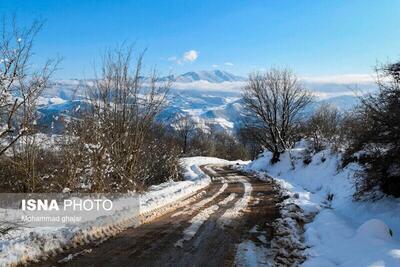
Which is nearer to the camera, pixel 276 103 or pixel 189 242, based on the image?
pixel 189 242

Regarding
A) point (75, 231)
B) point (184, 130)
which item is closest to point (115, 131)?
point (75, 231)

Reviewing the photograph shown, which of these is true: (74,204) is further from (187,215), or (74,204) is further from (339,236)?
(339,236)


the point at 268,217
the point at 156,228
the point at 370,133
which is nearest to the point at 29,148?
the point at 156,228

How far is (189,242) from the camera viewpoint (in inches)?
383

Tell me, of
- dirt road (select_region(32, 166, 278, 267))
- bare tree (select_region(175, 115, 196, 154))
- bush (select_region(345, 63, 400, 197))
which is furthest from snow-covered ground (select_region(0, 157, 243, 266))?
bare tree (select_region(175, 115, 196, 154))

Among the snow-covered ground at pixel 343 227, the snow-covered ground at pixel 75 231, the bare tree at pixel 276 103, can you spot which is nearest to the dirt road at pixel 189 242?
the snow-covered ground at pixel 75 231

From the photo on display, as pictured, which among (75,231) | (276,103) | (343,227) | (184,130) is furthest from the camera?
(184,130)

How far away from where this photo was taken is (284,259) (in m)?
8.79

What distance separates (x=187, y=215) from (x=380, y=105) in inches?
259

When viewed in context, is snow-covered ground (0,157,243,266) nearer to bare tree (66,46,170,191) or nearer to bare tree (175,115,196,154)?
bare tree (66,46,170,191)

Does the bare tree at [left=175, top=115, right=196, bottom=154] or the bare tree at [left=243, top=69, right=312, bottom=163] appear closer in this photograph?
the bare tree at [left=243, top=69, right=312, bottom=163]

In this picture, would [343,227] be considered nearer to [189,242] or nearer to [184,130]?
[189,242]

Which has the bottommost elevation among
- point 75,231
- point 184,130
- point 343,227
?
point 184,130

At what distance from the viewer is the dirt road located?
809 centimetres
